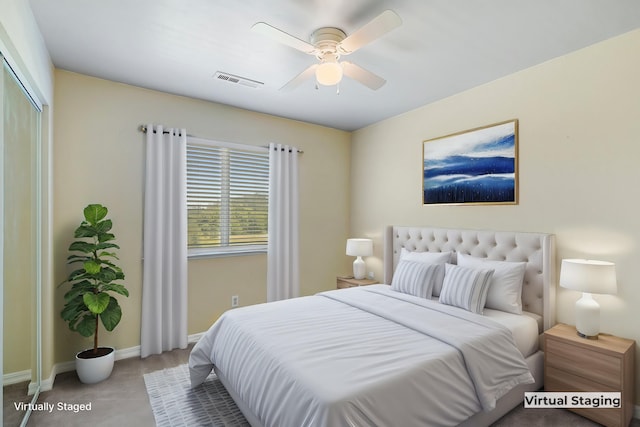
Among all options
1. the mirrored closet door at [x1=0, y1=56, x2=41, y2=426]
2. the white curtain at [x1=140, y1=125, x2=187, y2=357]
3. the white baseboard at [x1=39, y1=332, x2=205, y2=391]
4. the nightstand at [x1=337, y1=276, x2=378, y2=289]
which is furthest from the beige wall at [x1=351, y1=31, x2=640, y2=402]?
the mirrored closet door at [x1=0, y1=56, x2=41, y2=426]

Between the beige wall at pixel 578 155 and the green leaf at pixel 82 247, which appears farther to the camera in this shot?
the green leaf at pixel 82 247

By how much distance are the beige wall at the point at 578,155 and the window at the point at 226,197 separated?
2312 mm

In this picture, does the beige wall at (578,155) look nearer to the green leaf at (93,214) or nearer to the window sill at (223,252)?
the window sill at (223,252)

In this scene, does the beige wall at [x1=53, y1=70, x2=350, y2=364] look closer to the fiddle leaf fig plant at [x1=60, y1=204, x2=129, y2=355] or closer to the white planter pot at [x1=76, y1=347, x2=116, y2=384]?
the fiddle leaf fig plant at [x1=60, y1=204, x2=129, y2=355]

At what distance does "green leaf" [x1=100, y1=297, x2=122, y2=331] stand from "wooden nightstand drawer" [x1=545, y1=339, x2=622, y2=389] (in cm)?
349

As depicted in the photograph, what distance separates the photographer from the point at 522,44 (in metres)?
2.41

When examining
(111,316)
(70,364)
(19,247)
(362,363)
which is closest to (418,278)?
(362,363)

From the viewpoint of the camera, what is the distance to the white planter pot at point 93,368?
2.63m

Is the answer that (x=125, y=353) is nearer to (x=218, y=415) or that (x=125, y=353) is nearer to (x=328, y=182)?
(x=218, y=415)

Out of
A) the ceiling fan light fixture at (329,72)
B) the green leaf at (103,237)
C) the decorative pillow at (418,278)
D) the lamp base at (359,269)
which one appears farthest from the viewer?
the lamp base at (359,269)

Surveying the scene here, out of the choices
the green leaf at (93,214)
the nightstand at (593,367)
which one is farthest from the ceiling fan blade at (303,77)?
the nightstand at (593,367)

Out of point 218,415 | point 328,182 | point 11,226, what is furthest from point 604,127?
point 11,226

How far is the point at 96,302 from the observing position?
2.60 metres

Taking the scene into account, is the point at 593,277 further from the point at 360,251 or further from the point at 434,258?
the point at 360,251
